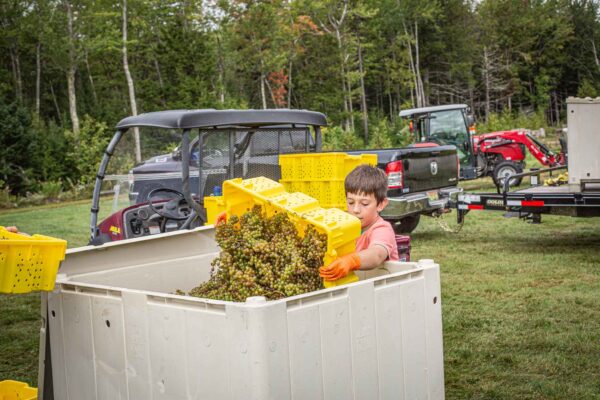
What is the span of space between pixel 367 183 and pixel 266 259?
79 centimetres

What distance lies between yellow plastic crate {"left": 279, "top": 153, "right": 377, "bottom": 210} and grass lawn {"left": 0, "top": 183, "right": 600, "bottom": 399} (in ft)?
4.71

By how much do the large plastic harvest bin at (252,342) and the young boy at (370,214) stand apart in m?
0.12

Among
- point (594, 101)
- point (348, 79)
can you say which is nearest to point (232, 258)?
point (594, 101)

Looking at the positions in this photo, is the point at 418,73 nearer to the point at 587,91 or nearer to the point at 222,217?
the point at 587,91

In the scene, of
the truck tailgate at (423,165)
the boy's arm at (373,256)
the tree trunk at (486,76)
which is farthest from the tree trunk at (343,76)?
the boy's arm at (373,256)

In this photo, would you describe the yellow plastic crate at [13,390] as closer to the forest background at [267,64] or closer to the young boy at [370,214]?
the young boy at [370,214]

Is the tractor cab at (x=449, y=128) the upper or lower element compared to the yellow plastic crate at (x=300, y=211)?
upper

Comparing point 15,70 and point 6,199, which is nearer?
point 6,199

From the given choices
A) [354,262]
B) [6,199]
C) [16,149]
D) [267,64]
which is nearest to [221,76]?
[267,64]

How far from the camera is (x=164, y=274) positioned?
409 centimetres

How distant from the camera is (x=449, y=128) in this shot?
21.6m

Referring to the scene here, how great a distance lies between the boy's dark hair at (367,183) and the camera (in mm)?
3887

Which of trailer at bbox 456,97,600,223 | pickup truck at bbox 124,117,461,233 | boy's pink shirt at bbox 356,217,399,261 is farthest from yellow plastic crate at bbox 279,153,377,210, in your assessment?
trailer at bbox 456,97,600,223

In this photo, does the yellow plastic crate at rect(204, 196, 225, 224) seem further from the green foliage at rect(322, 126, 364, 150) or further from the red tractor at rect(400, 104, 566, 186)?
the green foliage at rect(322, 126, 364, 150)
